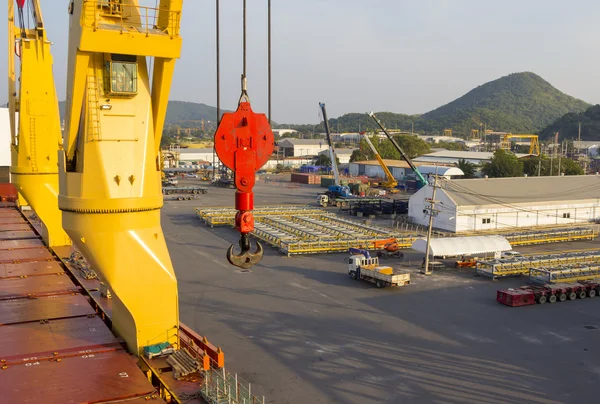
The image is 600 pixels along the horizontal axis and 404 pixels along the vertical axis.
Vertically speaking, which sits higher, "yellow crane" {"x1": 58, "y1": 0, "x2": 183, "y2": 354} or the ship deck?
"yellow crane" {"x1": 58, "y1": 0, "x2": 183, "y2": 354}

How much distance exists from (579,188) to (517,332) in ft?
112

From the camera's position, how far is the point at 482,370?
55.2ft

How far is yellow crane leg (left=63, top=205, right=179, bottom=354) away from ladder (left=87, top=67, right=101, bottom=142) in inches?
57.1

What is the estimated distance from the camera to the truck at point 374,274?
26.3 meters

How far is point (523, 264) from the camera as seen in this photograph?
29125 mm

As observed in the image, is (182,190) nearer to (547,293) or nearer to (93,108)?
(547,293)

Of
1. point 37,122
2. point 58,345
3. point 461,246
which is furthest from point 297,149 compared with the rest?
point 58,345

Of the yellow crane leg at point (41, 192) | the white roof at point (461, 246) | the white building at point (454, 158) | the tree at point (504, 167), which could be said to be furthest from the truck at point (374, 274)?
the white building at point (454, 158)

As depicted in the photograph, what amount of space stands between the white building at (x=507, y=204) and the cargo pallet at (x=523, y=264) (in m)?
9.82

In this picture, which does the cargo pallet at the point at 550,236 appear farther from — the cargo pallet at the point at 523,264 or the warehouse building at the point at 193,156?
the warehouse building at the point at 193,156

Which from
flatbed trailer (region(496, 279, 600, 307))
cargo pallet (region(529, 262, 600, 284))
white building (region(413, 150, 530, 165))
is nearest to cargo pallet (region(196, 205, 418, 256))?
cargo pallet (region(529, 262, 600, 284))

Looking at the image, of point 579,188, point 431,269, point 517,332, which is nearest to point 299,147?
point 579,188

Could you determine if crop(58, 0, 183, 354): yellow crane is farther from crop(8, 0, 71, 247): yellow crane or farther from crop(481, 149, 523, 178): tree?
crop(481, 149, 523, 178): tree

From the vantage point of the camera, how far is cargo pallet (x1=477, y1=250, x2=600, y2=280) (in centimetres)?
2844
